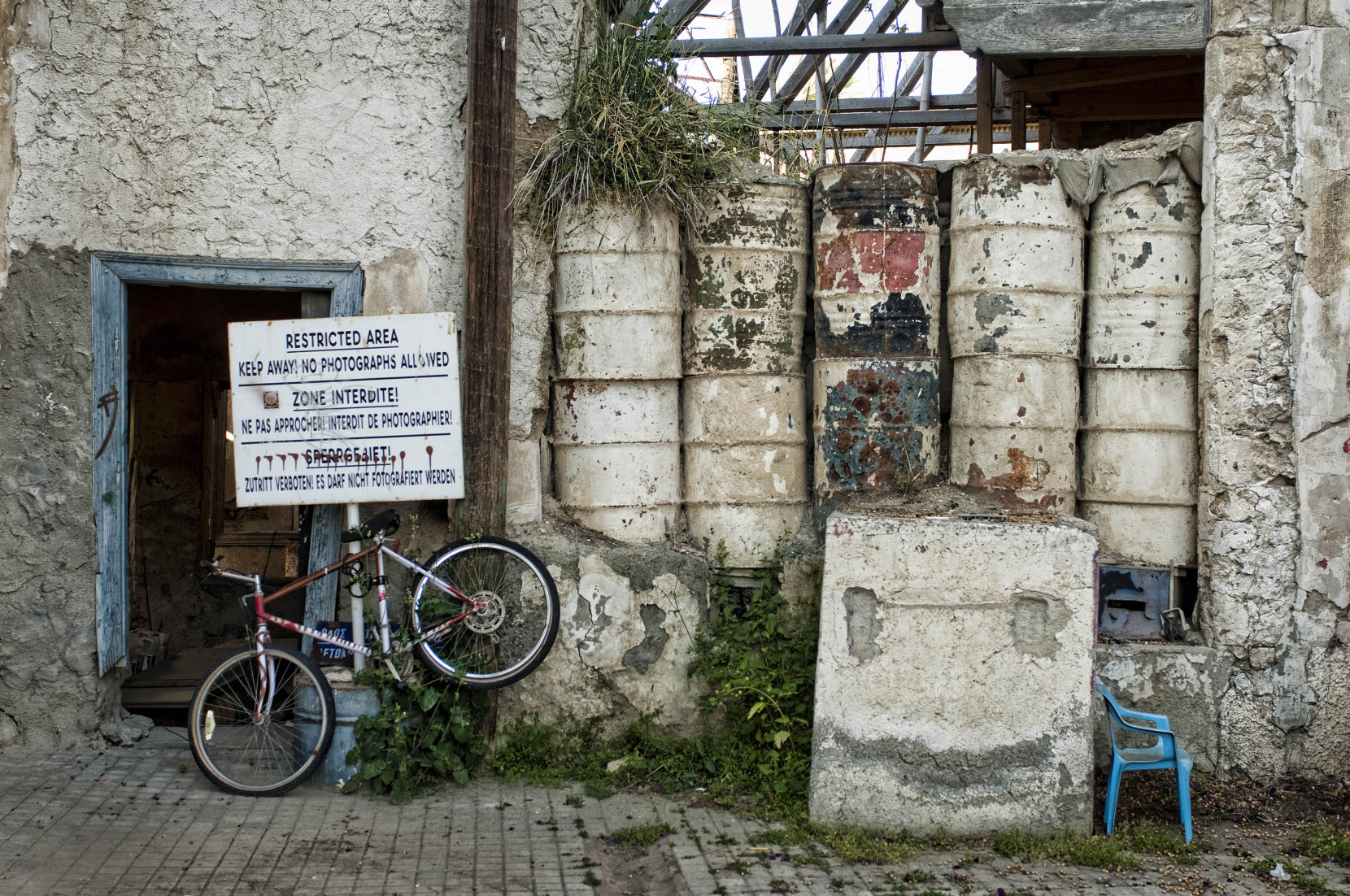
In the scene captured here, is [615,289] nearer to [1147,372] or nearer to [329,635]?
[329,635]

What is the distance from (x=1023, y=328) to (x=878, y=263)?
743 millimetres

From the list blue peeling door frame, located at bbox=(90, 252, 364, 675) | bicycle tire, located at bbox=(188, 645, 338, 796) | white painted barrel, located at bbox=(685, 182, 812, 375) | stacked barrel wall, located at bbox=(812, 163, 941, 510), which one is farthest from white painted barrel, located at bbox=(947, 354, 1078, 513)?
bicycle tire, located at bbox=(188, 645, 338, 796)

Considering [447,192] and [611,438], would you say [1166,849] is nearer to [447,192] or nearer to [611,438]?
[611,438]

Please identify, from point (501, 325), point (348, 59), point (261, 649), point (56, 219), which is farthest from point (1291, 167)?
point (56, 219)

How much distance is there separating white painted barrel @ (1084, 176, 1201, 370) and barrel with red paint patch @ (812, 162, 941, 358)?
79 cm

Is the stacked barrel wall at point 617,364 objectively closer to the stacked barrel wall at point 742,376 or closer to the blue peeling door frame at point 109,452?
the stacked barrel wall at point 742,376

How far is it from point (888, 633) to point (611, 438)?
1.60 m

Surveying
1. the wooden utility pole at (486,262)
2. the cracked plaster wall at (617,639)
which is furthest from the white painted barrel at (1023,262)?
the wooden utility pole at (486,262)

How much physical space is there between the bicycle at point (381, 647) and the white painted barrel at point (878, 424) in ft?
4.98

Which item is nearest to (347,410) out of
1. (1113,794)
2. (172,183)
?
(172,183)

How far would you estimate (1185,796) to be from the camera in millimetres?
4230

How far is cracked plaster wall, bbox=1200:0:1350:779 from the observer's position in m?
4.58

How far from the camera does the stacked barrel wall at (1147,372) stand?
4836mm

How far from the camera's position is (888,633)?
4.28m
